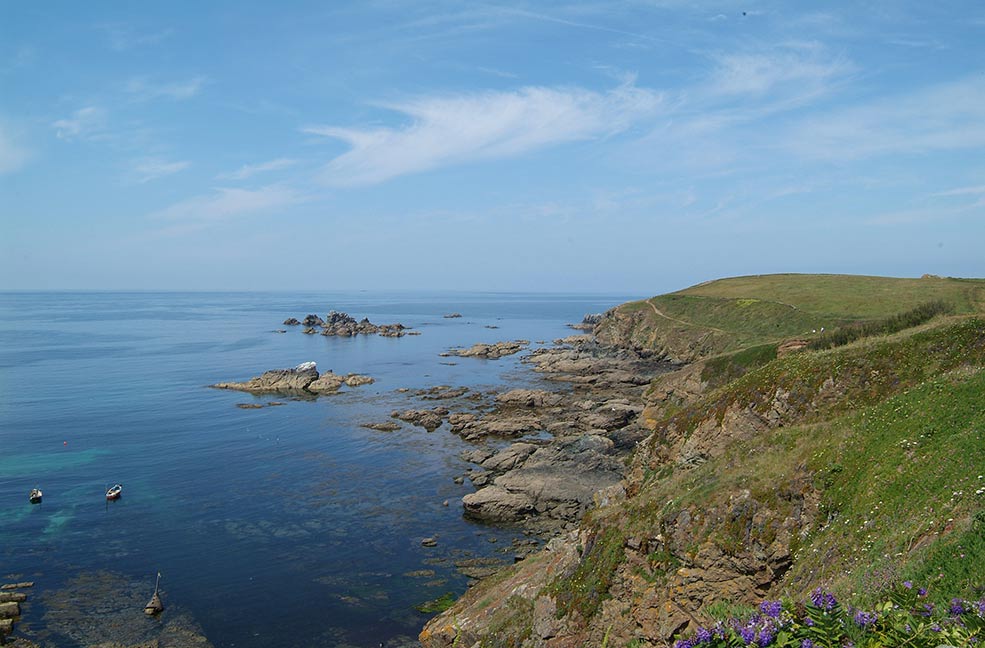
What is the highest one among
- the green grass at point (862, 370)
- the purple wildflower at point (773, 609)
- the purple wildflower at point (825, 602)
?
the green grass at point (862, 370)

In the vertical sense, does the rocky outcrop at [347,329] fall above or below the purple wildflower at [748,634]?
below

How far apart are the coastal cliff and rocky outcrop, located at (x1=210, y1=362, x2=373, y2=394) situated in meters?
66.8

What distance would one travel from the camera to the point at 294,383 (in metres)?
93.4

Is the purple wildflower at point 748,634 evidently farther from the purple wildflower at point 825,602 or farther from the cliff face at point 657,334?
the cliff face at point 657,334

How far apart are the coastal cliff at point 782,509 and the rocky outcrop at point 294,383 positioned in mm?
66761

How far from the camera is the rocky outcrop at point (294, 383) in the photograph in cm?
9150

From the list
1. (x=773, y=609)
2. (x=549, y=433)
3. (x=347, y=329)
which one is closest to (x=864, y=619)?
(x=773, y=609)

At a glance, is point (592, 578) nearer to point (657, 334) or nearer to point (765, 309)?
point (765, 309)

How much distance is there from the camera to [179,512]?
1725 inches

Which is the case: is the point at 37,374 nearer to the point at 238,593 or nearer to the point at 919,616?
the point at 238,593

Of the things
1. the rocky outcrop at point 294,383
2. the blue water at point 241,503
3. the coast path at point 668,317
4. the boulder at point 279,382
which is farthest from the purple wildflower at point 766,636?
the coast path at point 668,317

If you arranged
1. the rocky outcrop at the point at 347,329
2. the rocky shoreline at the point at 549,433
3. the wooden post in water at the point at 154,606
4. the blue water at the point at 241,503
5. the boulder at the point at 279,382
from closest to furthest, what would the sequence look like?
the wooden post in water at the point at 154,606, the blue water at the point at 241,503, the rocky shoreline at the point at 549,433, the boulder at the point at 279,382, the rocky outcrop at the point at 347,329

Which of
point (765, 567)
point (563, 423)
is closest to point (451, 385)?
point (563, 423)

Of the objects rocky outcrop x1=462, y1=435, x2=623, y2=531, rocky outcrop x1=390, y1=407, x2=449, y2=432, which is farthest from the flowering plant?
rocky outcrop x1=390, y1=407, x2=449, y2=432
